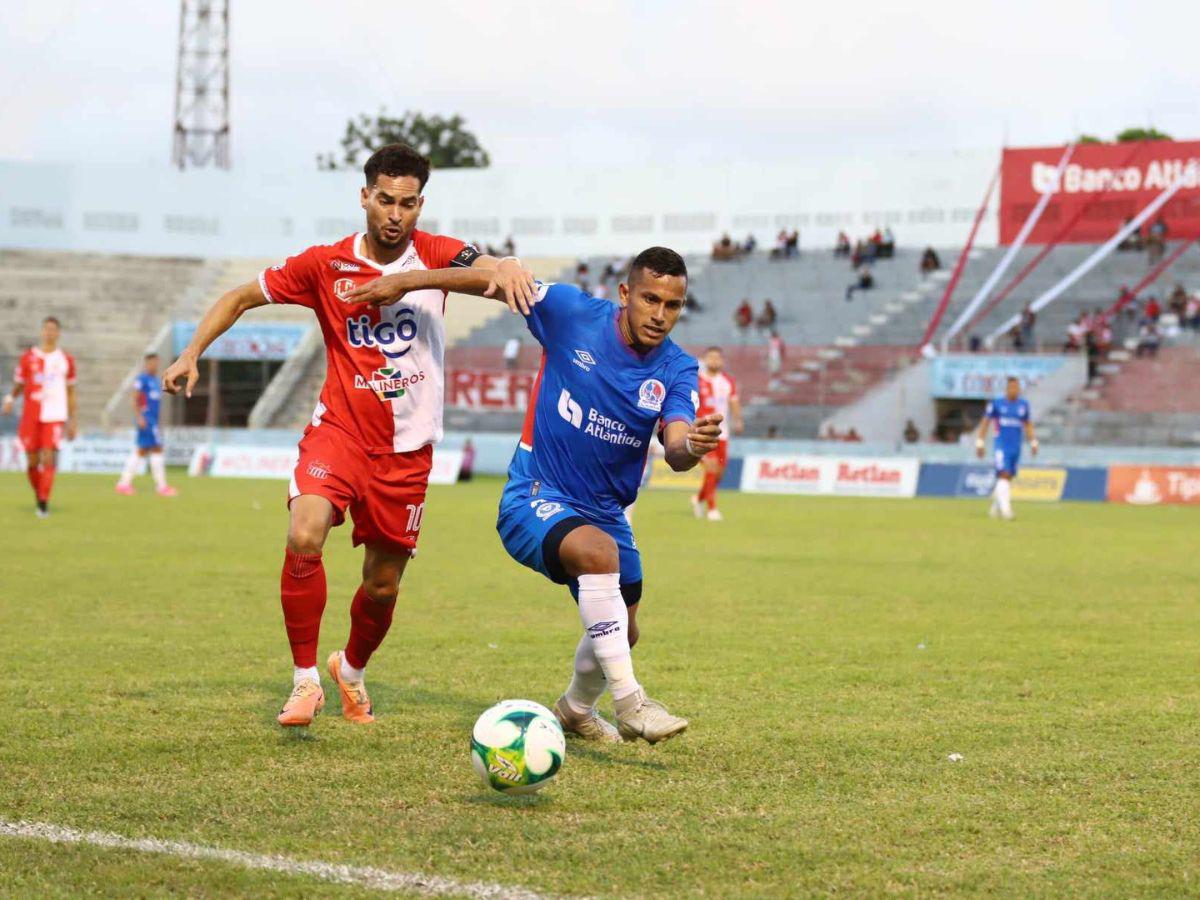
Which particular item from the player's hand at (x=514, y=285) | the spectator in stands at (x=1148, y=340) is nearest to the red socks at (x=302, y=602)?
the player's hand at (x=514, y=285)

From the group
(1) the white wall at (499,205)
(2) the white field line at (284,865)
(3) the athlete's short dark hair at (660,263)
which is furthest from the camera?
(1) the white wall at (499,205)

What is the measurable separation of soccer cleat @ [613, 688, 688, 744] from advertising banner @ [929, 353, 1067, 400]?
1257 inches

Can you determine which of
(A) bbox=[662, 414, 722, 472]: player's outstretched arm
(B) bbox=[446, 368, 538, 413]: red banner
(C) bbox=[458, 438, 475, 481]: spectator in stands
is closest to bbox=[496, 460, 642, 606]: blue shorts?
(A) bbox=[662, 414, 722, 472]: player's outstretched arm

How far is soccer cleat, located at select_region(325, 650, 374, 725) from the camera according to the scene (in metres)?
6.58

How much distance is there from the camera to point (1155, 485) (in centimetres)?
3028

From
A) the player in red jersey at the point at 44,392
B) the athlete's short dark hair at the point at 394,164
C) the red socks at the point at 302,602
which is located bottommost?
the player in red jersey at the point at 44,392

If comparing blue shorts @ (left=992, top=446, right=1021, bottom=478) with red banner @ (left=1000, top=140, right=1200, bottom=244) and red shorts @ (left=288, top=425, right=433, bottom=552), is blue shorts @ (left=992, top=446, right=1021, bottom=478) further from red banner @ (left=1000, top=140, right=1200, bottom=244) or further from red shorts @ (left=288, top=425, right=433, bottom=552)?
red banner @ (left=1000, top=140, right=1200, bottom=244)

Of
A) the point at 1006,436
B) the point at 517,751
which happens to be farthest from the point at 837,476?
the point at 517,751

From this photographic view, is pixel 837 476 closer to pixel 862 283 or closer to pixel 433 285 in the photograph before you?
pixel 862 283

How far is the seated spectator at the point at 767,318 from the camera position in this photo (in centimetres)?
4572

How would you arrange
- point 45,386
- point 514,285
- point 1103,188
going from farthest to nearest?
1. point 1103,188
2. point 45,386
3. point 514,285

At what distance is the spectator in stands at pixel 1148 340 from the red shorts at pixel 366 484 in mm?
32538

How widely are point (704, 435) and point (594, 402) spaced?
84cm

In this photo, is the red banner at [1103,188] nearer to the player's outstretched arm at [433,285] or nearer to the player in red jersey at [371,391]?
the player in red jersey at [371,391]
